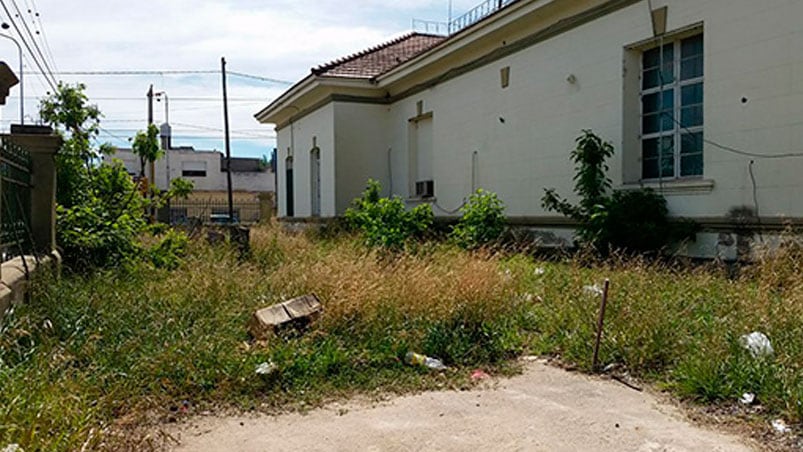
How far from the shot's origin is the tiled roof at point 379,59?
19.0 metres

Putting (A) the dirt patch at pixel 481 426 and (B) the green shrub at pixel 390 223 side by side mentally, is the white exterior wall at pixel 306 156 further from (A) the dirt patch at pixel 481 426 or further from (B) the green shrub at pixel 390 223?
(A) the dirt patch at pixel 481 426

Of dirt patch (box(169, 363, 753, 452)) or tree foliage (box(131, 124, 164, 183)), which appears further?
tree foliage (box(131, 124, 164, 183))

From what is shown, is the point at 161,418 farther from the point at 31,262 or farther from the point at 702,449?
the point at 31,262

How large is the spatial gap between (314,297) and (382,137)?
1372 centimetres

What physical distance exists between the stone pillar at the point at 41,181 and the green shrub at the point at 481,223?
6.93 metres

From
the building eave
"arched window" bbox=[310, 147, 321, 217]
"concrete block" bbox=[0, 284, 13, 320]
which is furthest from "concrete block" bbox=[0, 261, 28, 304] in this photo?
"arched window" bbox=[310, 147, 321, 217]

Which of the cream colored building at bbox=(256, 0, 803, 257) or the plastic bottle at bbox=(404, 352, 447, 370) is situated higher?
the cream colored building at bbox=(256, 0, 803, 257)

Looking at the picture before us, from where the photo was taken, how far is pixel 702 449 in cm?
352

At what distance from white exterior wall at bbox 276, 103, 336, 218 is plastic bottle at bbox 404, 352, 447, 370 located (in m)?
14.5

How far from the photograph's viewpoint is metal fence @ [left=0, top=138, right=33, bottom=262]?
21.0 ft

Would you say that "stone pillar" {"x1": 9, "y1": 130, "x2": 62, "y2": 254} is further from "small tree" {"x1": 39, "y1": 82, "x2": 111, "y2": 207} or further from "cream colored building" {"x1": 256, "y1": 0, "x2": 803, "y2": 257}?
"cream colored building" {"x1": 256, "y1": 0, "x2": 803, "y2": 257}

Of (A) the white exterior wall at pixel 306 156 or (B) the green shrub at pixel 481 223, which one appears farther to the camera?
(A) the white exterior wall at pixel 306 156

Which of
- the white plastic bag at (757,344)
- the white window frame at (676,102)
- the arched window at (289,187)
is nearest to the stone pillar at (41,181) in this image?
the white plastic bag at (757,344)

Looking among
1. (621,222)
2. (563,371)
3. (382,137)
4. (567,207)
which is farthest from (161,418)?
(382,137)
